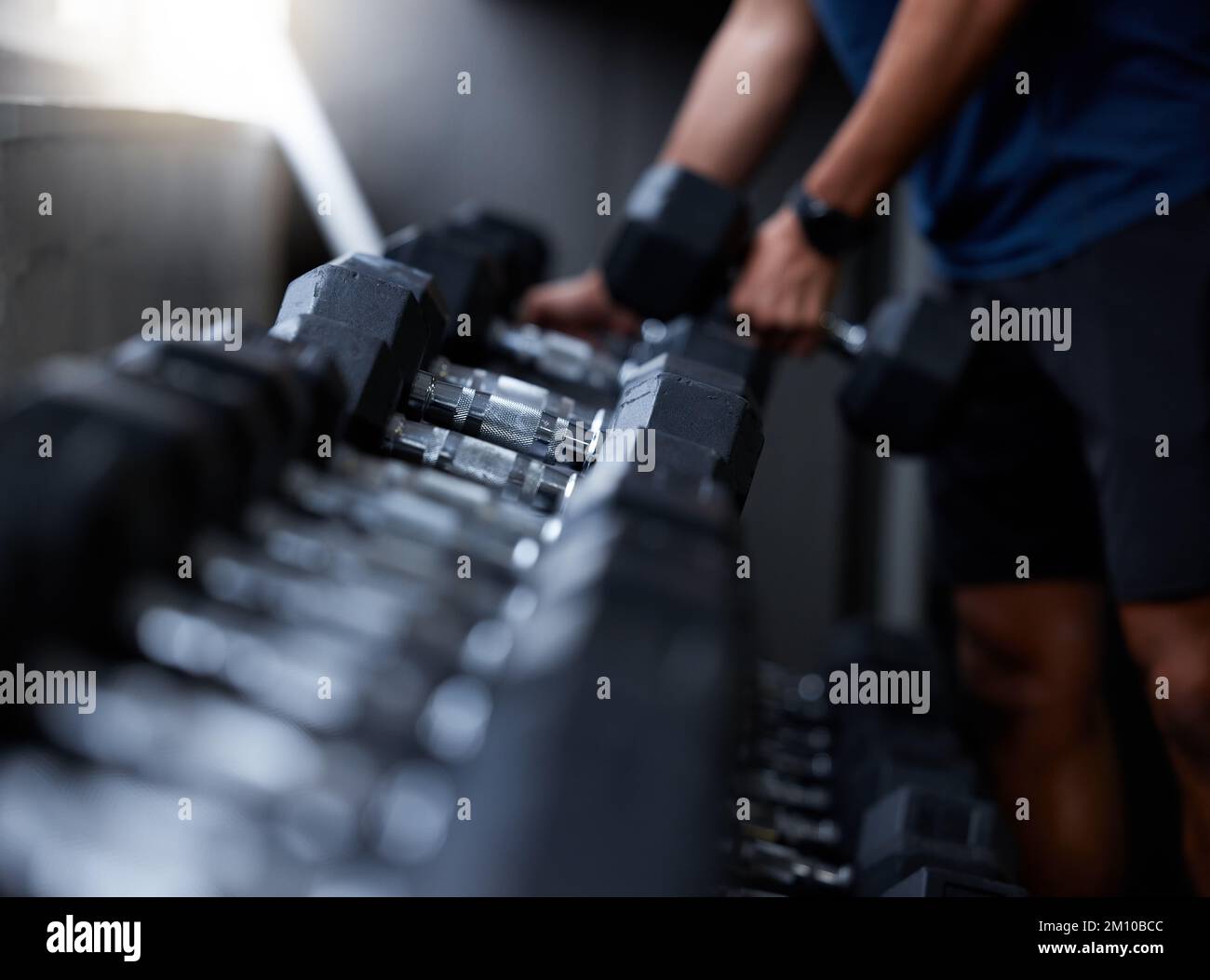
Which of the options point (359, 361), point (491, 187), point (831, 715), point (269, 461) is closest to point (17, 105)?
point (359, 361)

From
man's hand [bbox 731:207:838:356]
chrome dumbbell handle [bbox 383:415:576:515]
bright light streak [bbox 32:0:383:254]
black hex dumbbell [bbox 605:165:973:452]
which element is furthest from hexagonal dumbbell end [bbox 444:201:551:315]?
chrome dumbbell handle [bbox 383:415:576:515]

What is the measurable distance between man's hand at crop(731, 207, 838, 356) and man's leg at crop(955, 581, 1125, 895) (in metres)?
0.38

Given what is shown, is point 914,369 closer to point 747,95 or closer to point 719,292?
point 719,292

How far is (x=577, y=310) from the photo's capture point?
140 centimetres

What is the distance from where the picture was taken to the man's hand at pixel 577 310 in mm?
1391

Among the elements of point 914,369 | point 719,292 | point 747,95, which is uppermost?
point 747,95

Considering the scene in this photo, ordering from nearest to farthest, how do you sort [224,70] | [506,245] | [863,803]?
1. [863,803]
2. [506,245]
3. [224,70]

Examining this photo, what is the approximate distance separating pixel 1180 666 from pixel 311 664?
76cm

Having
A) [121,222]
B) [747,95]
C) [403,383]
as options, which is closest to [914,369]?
[747,95]

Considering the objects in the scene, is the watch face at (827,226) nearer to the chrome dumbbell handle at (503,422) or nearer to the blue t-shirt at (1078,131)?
the blue t-shirt at (1078,131)

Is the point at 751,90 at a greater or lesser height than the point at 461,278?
greater

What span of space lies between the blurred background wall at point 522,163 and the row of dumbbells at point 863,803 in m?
0.83

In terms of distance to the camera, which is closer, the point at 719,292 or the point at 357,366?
the point at 357,366

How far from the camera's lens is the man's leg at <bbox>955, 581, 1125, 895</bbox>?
110 centimetres
